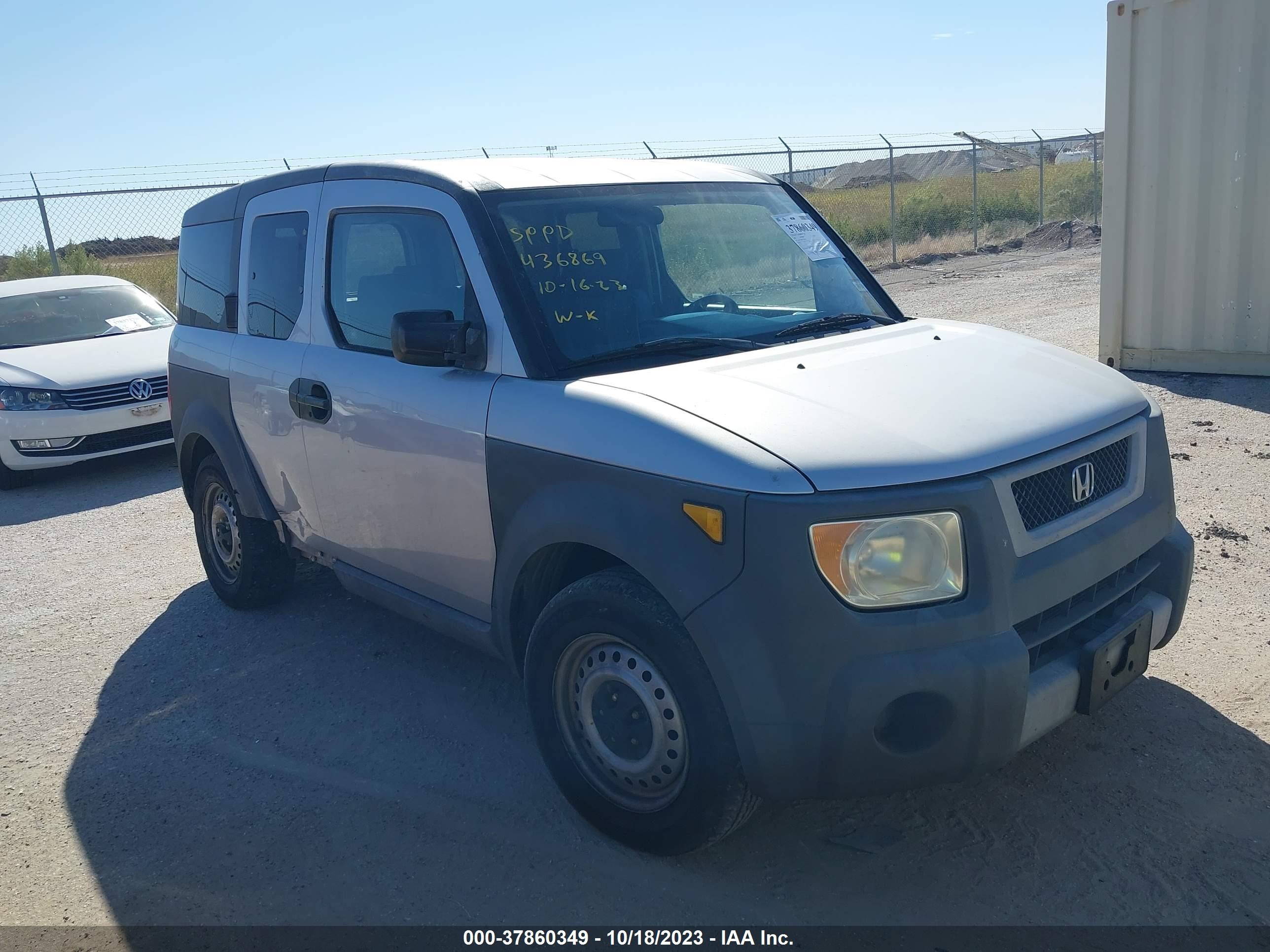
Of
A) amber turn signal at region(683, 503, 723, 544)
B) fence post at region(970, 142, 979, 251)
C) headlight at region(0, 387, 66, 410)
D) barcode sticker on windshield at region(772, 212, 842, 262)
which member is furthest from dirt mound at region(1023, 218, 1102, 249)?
amber turn signal at region(683, 503, 723, 544)

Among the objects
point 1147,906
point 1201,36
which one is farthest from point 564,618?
point 1201,36

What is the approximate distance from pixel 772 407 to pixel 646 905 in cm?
143

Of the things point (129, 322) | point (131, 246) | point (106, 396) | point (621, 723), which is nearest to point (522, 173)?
point (621, 723)

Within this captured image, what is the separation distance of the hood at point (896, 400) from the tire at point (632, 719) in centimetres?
56

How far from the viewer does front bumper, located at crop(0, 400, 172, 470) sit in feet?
28.2

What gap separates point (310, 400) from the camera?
4316 millimetres

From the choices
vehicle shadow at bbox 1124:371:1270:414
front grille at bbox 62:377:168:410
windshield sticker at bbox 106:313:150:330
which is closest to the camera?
vehicle shadow at bbox 1124:371:1270:414

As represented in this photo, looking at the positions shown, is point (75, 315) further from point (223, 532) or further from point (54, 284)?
point (223, 532)

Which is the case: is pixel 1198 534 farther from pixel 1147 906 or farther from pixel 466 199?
pixel 466 199

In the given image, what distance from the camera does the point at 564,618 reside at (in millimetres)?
3199

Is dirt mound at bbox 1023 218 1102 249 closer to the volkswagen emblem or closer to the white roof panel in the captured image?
the white roof panel

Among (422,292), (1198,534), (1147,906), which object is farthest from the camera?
(1198,534)

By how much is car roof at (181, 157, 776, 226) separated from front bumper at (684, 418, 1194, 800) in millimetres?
1732

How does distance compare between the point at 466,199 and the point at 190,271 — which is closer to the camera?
the point at 466,199
